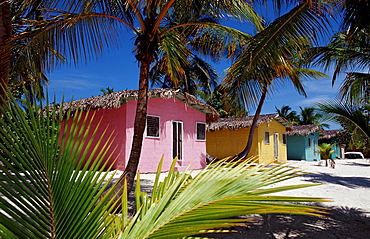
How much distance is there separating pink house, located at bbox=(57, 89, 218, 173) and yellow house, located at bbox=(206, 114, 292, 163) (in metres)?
4.46

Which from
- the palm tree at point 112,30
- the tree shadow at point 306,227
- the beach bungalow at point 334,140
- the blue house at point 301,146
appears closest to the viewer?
the tree shadow at point 306,227

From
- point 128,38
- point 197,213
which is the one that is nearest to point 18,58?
point 128,38

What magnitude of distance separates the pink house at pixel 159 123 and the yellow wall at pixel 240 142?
17.5 ft

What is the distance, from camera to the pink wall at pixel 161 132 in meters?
11.6

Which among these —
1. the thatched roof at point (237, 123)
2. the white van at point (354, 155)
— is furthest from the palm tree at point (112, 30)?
the white van at point (354, 155)

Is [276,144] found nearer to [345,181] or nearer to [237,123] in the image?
[237,123]

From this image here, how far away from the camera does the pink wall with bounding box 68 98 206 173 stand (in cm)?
1158

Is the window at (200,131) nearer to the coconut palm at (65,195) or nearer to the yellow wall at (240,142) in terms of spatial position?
the yellow wall at (240,142)

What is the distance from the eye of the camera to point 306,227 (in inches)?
185

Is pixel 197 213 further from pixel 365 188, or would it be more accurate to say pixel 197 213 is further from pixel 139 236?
pixel 365 188

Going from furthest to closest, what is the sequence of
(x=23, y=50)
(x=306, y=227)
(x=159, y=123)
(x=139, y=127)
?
1. (x=159, y=123)
2. (x=139, y=127)
3. (x=23, y=50)
4. (x=306, y=227)

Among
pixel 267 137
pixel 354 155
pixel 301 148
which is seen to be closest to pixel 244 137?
pixel 267 137

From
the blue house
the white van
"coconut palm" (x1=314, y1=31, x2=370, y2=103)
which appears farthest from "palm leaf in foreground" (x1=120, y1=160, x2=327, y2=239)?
the white van

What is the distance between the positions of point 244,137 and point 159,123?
8.74 meters
